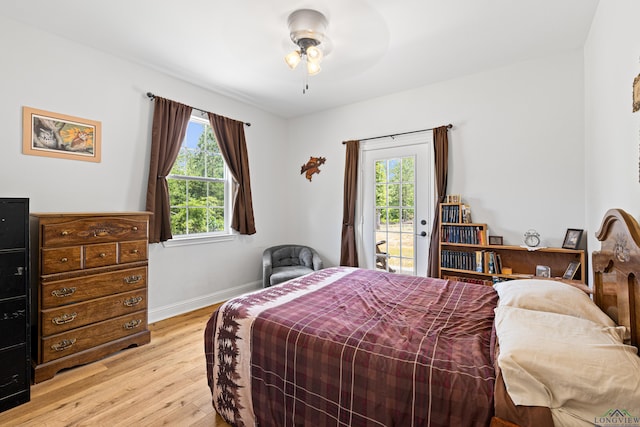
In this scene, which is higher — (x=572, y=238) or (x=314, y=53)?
(x=314, y=53)

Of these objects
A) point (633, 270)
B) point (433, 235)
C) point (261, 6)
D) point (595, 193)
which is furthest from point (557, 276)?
point (261, 6)

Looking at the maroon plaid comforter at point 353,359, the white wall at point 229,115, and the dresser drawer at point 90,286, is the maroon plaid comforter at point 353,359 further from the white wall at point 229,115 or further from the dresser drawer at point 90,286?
the white wall at point 229,115

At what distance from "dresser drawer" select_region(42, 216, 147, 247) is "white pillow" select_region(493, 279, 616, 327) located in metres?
2.96

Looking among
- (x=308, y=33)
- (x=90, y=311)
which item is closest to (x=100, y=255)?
(x=90, y=311)

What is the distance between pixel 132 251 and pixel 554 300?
10.4ft

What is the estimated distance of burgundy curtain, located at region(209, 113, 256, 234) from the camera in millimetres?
3930

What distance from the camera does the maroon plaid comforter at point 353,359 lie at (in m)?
1.15

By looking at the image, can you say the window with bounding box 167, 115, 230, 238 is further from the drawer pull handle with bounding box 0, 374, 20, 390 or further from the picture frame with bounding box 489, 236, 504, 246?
the picture frame with bounding box 489, 236, 504, 246

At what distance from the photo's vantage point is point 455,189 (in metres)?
3.48

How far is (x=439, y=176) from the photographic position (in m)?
3.49

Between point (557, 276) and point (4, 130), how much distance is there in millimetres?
5096

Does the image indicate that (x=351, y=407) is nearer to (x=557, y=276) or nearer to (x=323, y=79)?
(x=557, y=276)

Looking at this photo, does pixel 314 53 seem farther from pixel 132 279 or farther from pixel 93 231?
pixel 132 279

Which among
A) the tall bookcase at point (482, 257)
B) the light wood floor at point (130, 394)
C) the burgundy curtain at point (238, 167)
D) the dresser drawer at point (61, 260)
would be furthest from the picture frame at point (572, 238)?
the dresser drawer at point (61, 260)
